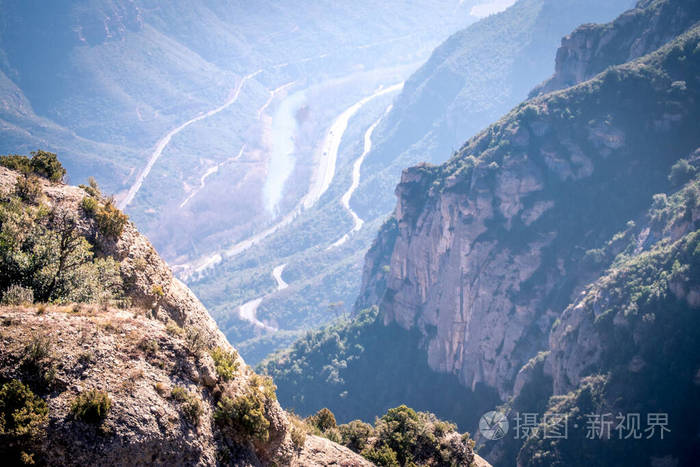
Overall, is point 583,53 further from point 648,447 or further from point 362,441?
point 362,441

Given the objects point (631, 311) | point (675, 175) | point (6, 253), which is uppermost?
point (675, 175)

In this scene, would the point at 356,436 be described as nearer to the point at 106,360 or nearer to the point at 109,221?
the point at 106,360

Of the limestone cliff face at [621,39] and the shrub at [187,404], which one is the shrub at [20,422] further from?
the limestone cliff face at [621,39]

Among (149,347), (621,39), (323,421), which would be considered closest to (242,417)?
(149,347)

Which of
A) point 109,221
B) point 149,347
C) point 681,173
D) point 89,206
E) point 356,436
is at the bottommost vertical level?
point 149,347

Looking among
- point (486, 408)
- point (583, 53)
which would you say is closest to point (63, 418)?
point (486, 408)

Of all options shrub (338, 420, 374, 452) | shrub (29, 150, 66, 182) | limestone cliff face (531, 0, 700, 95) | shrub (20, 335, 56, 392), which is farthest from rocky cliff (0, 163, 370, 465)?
limestone cliff face (531, 0, 700, 95)
